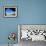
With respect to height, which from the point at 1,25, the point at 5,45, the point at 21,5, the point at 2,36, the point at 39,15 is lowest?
the point at 5,45

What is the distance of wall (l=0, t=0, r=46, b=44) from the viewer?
3990 mm

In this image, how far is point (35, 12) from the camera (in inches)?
158

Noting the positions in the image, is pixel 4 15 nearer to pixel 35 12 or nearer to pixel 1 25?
pixel 1 25

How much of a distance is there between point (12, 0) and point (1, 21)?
2.38ft

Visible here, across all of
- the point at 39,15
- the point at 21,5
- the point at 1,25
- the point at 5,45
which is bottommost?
the point at 5,45

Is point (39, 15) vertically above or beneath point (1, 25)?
above

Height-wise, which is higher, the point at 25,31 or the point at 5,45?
the point at 25,31

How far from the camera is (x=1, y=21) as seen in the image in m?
3.98

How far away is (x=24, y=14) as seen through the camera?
4.01 m

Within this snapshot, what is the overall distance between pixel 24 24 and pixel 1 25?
2.29 feet

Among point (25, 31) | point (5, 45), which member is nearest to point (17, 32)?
point (25, 31)

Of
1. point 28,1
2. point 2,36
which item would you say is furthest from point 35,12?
point 2,36

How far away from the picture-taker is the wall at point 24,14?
399 cm

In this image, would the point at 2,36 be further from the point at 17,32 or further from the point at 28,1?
the point at 28,1
